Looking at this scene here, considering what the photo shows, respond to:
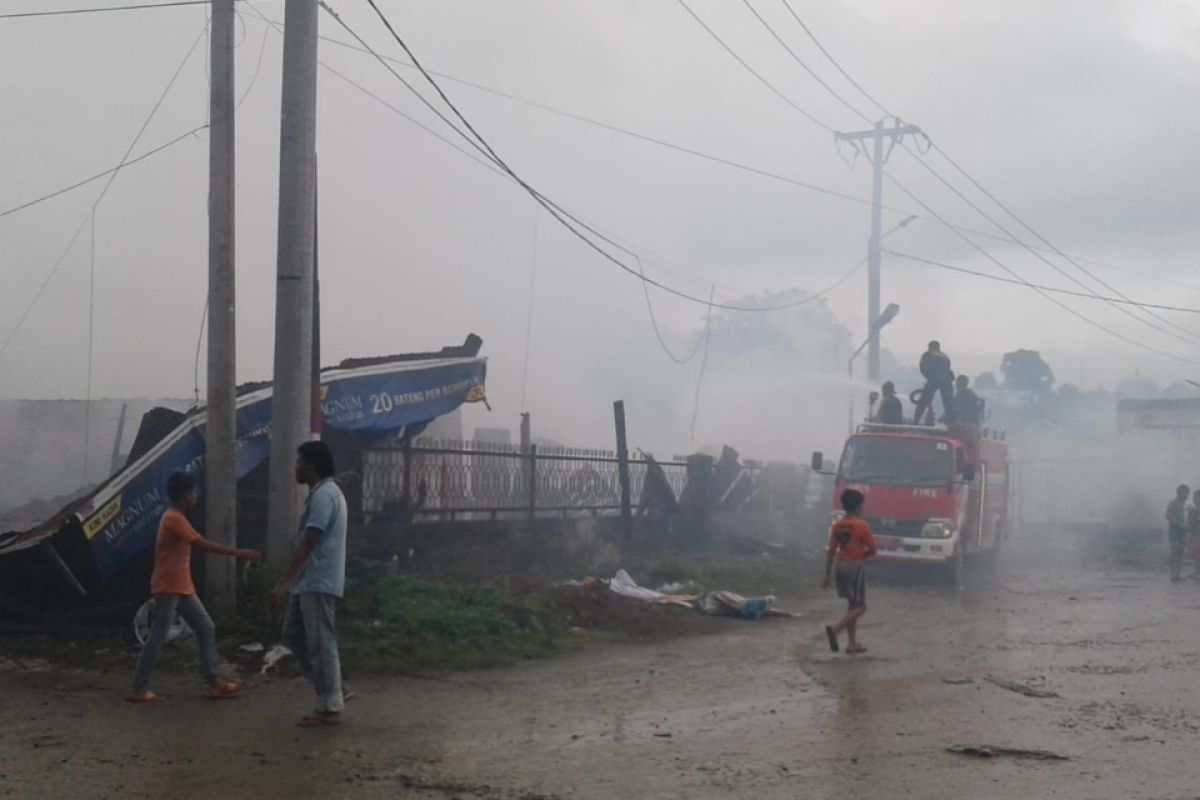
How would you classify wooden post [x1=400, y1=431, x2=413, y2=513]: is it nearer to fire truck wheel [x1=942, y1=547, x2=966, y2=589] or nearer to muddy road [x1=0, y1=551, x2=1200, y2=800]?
muddy road [x1=0, y1=551, x2=1200, y2=800]

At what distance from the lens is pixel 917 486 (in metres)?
18.5

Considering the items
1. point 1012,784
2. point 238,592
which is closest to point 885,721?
point 1012,784

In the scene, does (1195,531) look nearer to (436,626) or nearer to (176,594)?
(436,626)

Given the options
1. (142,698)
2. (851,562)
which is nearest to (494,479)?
(851,562)

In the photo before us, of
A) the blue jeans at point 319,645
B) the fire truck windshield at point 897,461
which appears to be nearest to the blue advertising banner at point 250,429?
the blue jeans at point 319,645

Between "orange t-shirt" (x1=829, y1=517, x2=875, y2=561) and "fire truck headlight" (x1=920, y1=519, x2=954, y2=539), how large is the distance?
287 inches

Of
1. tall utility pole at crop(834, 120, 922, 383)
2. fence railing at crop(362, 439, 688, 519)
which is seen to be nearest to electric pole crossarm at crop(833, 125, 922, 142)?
tall utility pole at crop(834, 120, 922, 383)

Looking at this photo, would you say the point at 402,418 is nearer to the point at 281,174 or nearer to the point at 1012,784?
the point at 281,174

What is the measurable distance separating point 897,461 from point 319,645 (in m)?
12.9

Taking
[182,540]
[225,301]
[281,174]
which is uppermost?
[281,174]

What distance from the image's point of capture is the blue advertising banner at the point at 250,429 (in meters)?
10.3

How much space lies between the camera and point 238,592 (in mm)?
10680

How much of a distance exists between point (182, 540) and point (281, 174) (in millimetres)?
3717

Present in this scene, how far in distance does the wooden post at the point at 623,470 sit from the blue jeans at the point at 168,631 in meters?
11.3
